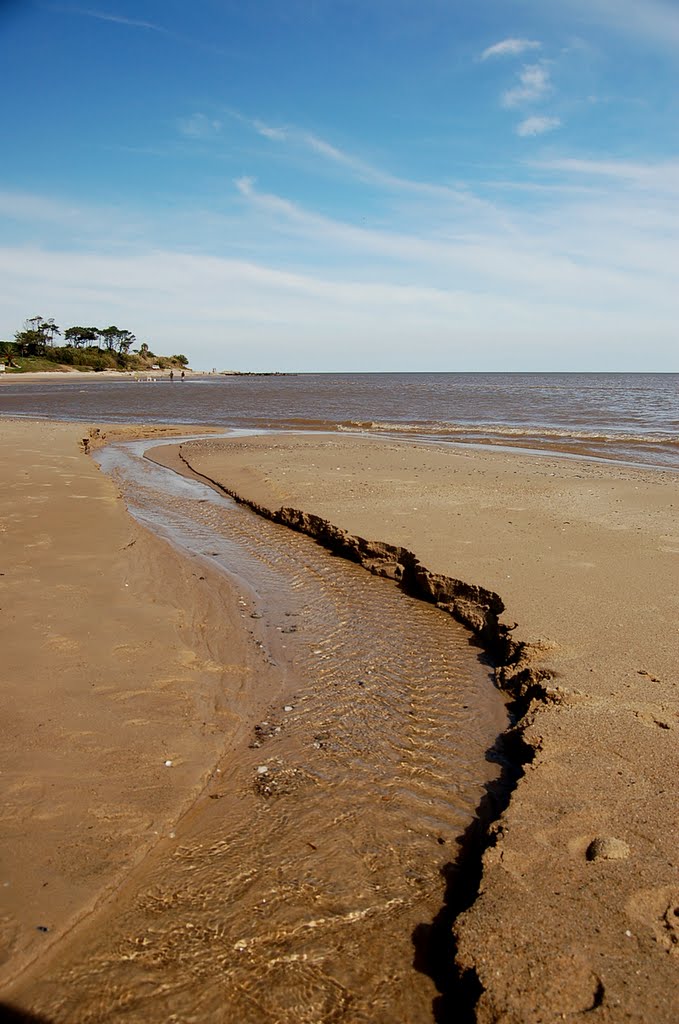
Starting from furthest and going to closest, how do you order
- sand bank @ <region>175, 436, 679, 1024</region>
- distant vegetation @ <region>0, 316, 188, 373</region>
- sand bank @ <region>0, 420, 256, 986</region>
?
distant vegetation @ <region>0, 316, 188, 373</region> < sand bank @ <region>0, 420, 256, 986</region> < sand bank @ <region>175, 436, 679, 1024</region>

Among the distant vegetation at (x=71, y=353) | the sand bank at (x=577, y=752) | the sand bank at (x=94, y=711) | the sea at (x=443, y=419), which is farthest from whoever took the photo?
the distant vegetation at (x=71, y=353)

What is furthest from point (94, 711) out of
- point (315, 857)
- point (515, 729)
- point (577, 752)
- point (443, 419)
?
point (443, 419)

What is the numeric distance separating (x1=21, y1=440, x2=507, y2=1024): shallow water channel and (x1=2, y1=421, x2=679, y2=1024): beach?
0.10 m

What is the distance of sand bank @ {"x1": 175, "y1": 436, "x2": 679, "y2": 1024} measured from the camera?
2.22 meters

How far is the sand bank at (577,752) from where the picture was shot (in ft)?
7.27

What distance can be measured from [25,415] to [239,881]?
1173 inches

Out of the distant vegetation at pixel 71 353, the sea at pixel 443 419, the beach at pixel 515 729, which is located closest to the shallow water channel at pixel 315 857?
the beach at pixel 515 729

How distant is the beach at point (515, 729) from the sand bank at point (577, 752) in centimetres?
1

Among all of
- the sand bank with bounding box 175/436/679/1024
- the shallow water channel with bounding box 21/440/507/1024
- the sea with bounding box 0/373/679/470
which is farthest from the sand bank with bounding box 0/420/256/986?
the sea with bounding box 0/373/679/470

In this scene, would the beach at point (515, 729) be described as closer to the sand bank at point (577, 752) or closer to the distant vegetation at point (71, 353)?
the sand bank at point (577, 752)

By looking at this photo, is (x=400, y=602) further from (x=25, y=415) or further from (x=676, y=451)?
(x=25, y=415)

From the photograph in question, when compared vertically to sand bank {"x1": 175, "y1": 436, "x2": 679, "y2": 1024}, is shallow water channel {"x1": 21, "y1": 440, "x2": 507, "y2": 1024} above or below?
below

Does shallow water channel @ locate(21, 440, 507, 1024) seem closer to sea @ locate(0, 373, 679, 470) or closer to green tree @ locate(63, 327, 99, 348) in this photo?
sea @ locate(0, 373, 679, 470)

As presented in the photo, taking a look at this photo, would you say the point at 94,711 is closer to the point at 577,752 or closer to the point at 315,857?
the point at 315,857
